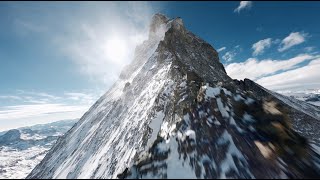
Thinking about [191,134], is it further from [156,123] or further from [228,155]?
[156,123]

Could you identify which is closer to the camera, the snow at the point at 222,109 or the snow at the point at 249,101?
the snow at the point at 222,109

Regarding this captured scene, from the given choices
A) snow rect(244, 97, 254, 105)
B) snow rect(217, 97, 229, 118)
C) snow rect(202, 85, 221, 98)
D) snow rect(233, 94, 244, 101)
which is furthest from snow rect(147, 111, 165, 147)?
snow rect(244, 97, 254, 105)

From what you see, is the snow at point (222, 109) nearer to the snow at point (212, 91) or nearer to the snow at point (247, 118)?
the snow at point (212, 91)

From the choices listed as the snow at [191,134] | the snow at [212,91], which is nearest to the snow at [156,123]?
the snow at [212,91]

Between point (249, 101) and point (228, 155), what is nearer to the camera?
point (228, 155)

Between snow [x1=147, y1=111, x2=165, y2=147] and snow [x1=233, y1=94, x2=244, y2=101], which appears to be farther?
snow [x1=147, y1=111, x2=165, y2=147]

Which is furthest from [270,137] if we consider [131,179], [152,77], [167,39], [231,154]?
[167,39]

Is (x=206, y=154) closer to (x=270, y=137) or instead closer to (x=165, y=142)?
(x=165, y=142)

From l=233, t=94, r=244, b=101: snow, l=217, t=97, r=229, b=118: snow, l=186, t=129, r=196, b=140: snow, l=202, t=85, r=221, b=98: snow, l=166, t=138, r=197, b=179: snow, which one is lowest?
l=166, t=138, r=197, b=179: snow

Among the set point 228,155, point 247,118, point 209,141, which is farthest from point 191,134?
point 247,118

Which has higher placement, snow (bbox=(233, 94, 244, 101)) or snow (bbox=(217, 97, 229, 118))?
snow (bbox=(233, 94, 244, 101))

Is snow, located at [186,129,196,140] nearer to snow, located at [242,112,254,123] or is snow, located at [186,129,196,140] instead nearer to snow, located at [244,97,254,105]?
→ snow, located at [242,112,254,123]
